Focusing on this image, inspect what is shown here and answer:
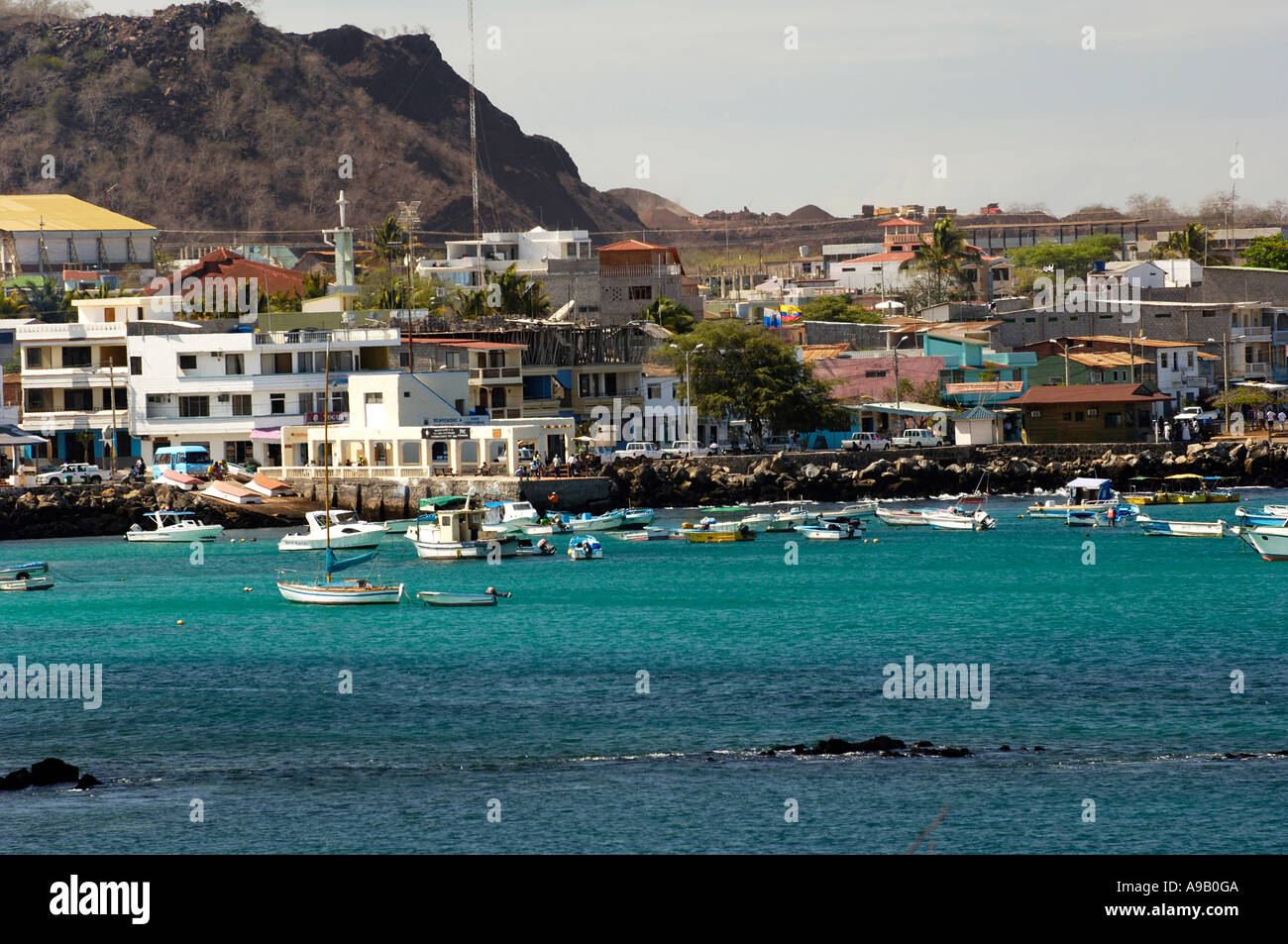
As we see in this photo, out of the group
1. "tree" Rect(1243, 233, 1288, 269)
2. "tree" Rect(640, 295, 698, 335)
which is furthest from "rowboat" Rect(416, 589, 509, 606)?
"tree" Rect(1243, 233, 1288, 269)

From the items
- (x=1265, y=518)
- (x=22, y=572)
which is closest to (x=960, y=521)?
(x=1265, y=518)

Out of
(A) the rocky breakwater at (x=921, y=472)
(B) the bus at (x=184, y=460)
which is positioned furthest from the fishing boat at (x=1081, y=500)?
(B) the bus at (x=184, y=460)

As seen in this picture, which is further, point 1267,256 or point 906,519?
point 1267,256

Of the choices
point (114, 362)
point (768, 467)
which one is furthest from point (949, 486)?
point (114, 362)

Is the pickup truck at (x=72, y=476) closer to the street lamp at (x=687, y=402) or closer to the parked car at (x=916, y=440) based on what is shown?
the street lamp at (x=687, y=402)

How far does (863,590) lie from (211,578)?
24241mm

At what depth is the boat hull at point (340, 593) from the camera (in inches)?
2023

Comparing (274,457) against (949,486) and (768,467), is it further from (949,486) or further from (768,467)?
(949,486)

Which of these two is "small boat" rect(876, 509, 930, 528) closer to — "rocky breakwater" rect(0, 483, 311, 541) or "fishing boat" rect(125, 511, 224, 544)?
"rocky breakwater" rect(0, 483, 311, 541)

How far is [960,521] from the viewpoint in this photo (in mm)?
71938

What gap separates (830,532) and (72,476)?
3697 cm

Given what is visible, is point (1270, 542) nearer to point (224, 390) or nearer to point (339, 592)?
point (339, 592)

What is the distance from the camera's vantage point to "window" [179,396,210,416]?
271 feet

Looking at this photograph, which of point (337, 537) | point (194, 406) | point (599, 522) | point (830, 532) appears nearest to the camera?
point (337, 537)
